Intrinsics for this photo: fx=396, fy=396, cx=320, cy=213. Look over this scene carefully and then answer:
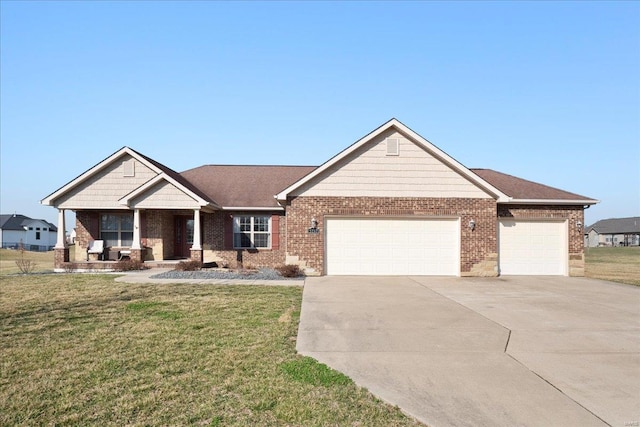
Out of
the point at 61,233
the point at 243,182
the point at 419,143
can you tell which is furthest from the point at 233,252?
the point at 419,143

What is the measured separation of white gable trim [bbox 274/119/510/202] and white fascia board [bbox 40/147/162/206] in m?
7.37

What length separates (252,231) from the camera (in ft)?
63.0

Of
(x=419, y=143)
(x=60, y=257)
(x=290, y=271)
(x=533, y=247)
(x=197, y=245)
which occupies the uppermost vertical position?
(x=419, y=143)

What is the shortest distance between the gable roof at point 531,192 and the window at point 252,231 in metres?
10.8

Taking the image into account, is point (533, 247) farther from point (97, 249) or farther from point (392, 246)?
point (97, 249)

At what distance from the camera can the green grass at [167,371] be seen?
13.1 ft

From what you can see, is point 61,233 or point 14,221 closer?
point 61,233

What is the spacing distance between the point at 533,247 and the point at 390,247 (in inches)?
242

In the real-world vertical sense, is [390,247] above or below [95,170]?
below

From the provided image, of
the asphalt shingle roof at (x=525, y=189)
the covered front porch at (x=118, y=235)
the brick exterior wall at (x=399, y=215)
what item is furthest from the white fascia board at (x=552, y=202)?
the covered front porch at (x=118, y=235)

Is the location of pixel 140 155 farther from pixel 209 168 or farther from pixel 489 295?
pixel 489 295

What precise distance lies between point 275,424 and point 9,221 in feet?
252

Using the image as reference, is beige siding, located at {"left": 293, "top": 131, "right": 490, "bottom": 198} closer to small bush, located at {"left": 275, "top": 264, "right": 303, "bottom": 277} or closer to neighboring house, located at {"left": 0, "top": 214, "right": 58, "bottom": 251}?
small bush, located at {"left": 275, "top": 264, "right": 303, "bottom": 277}

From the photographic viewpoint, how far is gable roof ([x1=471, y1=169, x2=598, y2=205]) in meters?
16.3
